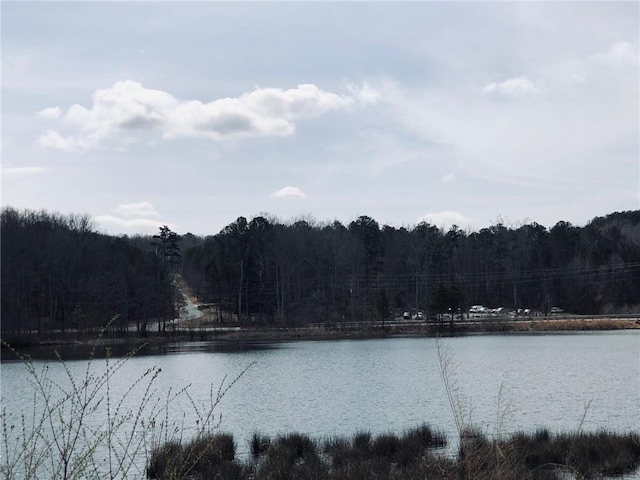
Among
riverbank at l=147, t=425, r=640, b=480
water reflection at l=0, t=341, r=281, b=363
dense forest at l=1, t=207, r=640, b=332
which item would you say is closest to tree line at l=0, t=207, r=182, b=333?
dense forest at l=1, t=207, r=640, b=332

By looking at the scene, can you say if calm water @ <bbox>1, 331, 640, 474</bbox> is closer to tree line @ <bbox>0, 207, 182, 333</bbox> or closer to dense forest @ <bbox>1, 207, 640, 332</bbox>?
tree line @ <bbox>0, 207, 182, 333</bbox>

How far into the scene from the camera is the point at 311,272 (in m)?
95.6

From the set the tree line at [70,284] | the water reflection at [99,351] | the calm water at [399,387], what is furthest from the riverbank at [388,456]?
the tree line at [70,284]

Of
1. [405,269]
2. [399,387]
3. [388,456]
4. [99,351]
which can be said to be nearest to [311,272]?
[405,269]

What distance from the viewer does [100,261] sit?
84125mm

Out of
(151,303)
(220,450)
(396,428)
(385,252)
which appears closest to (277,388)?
(396,428)

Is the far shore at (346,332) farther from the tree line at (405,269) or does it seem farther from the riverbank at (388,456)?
the riverbank at (388,456)

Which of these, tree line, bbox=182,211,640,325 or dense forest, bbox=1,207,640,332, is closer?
dense forest, bbox=1,207,640,332

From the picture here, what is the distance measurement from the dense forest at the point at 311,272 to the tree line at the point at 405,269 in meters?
0.19

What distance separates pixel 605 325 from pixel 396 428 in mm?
54847

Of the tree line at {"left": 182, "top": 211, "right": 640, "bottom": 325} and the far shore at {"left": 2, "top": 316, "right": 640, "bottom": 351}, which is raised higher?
→ the tree line at {"left": 182, "top": 211, "right": 640, "bottom": 325}

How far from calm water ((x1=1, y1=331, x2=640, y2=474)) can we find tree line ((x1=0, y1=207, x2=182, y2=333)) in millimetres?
26551

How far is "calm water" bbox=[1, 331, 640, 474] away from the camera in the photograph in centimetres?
1795

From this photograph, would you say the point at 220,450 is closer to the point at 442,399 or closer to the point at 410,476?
the point at 410,476
